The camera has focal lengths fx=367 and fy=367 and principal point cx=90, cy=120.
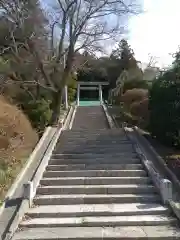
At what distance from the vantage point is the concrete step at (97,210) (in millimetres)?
8328

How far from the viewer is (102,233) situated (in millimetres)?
7359

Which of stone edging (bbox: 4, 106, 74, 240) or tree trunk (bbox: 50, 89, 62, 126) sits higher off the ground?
tree trunk (bbox: 50, 89, 62, 126)

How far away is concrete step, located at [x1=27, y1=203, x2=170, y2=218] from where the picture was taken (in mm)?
8328

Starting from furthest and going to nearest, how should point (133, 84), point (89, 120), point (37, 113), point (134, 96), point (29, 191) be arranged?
point (133, 84)
point (134, 96)
point (89, 120)
point (37, 113)
point (29, 191)

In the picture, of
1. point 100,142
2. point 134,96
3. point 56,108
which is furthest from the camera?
point 134,96

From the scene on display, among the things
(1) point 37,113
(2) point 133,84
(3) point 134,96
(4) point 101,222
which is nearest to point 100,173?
(4) point 101,222

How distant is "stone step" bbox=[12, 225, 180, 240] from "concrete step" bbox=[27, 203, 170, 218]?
634 mm

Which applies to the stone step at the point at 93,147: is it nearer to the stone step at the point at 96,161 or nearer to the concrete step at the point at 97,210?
the stone step at the point at 96,161

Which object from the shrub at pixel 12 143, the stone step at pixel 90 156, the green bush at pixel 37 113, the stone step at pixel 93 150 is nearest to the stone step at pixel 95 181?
the shrub at pixel 12 143

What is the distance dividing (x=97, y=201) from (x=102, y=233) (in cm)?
185

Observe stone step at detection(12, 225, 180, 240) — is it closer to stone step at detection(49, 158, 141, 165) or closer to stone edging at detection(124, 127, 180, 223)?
stone edging at detection(124, 127, 180, 223)

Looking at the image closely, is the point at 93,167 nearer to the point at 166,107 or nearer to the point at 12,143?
the point at 12,143

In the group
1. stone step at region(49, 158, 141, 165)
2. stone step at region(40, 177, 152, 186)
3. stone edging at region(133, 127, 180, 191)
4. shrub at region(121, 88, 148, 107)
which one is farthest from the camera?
shrub at region(121, 88, 148, 107)

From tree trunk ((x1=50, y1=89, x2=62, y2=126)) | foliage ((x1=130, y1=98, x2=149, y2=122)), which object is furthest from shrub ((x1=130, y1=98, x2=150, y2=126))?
tree trunk ((x1=50, y1=89, x2=62, y2=126))
